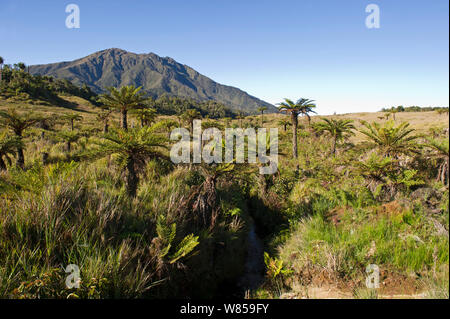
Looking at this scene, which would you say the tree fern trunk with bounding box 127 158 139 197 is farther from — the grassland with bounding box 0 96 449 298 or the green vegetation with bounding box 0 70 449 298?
the grassland with bounding box 0 96 449 298

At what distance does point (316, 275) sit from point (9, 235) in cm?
438

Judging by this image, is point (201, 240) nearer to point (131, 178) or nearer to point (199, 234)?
point (199, 234)

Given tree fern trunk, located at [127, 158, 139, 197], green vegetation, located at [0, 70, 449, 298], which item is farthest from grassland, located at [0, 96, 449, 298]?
tree fern trunk, located at [127, 158, 139, 197]

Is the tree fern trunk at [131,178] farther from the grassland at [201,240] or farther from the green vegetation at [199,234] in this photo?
the grassland at [201,240]

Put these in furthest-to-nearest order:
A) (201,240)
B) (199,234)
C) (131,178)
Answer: (131,178), (199,234), (201,240)

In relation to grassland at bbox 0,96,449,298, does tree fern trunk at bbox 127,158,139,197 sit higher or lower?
higher

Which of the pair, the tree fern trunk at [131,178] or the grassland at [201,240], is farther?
the tree fern trunk at [131,178]

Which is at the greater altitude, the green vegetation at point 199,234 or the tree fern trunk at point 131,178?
the tree fern trunk at point 131,178

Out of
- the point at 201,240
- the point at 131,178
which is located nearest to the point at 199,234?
the point at 201,240

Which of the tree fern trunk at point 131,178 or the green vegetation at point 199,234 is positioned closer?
the green vegetation at point 199,234

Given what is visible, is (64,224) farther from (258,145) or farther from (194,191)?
(258,145)

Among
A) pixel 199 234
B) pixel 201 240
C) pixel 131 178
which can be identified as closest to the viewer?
pixel 201 240

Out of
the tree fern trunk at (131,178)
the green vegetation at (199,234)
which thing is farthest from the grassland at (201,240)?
the tree fern trunk at (131,178)

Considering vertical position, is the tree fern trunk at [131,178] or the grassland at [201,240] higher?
the tree fern trunk at [131,178]
